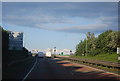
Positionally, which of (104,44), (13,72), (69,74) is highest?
(104,44)

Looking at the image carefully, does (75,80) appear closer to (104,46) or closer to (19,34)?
(104,46)

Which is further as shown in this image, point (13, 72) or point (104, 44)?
point (104, 44)

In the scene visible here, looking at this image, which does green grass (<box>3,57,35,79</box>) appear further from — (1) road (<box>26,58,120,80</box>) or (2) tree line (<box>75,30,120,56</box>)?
(2) tree line (<box>75,30,120,56</box>)

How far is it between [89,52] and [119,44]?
20735 mm

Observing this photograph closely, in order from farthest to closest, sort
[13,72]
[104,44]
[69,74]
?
[104,44] < [13,72] < [69,74]

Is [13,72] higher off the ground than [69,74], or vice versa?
[13,72]

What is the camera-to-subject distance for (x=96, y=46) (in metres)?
87.1

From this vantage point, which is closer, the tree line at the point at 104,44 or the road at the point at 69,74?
the road at the point at 69,74

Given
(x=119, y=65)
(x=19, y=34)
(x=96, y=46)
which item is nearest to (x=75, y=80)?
(x=119, y=65)

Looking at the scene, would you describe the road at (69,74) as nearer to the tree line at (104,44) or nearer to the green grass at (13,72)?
the green grass at (13,72)

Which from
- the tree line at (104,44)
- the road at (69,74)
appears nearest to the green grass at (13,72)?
the road at (69,74)

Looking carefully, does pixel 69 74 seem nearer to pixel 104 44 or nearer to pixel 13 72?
pixel 13 72

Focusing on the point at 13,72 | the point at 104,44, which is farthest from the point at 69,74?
the point at 104,44

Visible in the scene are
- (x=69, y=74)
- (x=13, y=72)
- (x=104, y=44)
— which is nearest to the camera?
(x=69, y=74)
